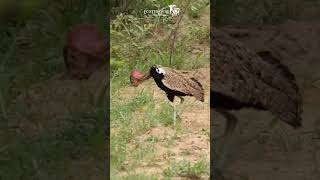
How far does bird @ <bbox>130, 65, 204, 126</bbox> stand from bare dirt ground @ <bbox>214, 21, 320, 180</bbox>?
144 mm

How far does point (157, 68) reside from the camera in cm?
187

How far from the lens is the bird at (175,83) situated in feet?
6.05

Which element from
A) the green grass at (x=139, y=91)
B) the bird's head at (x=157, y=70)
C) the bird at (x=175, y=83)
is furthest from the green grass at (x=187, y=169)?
the bird's head at (x=157, y=70)

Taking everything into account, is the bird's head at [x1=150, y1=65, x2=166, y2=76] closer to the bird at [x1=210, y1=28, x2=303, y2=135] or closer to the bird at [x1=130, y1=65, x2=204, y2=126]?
the bird at [x1=130, y1=65, x2=204, y2=126]

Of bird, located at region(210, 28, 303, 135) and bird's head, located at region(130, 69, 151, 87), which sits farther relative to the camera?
bird's head, located at region(130, 69, 151, 87)

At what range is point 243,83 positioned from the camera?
6.10 ft

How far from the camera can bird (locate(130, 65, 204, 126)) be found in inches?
72.6

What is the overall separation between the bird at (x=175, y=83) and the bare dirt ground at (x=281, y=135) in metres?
0.14

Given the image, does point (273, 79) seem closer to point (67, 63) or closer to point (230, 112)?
point (230, 112)

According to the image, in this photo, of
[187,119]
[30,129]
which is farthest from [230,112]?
[30,129]

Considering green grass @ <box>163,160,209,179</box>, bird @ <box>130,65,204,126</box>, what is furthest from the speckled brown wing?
green grass @ <box>163,160,209,179</box>

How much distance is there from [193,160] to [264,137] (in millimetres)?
333

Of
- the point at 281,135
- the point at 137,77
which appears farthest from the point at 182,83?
the point at 281,135

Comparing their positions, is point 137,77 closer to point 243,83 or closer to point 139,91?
point 139,91
